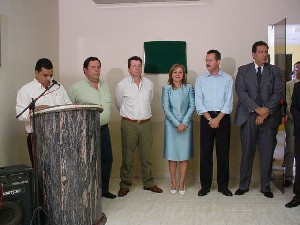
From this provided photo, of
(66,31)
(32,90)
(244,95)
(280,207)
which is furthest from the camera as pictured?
(66,31)

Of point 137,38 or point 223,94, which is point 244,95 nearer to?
point 223,94

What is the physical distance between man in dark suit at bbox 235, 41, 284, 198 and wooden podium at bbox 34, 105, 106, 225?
6.78 ft

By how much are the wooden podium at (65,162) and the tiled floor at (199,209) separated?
1.65 feet

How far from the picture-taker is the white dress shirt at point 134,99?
14.1 feet

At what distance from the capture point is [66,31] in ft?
17.3

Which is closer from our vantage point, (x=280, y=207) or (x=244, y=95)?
(x=280, y=207)

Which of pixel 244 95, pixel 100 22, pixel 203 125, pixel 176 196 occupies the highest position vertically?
pixel 100 22

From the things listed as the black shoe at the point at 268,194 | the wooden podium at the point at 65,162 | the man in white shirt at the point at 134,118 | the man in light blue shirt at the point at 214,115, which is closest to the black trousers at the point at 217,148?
the man in light blue shirt at the point at 214,115

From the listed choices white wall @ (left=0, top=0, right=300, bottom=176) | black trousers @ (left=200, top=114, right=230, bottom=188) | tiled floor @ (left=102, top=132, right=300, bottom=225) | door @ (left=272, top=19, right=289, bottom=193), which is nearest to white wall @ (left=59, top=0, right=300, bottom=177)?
white wall @ (left=0, top=0, right=300, bottom=176)

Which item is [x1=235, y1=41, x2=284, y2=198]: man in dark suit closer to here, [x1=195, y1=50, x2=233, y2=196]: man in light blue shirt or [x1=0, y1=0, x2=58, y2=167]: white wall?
[x1=195, y1=50, x2=233, y2=196]: man in light blue shirt

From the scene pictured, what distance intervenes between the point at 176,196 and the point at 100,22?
278 cm

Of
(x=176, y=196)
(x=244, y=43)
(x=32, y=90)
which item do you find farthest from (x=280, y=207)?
(x=32, y=90)

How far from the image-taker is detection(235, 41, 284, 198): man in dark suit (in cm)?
414

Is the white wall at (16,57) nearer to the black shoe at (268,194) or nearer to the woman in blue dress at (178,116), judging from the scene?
the woman in blue dress at (178,116)
